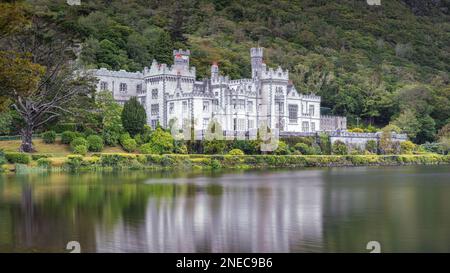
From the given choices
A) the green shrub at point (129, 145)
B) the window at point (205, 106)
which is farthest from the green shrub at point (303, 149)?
the green shrub at point (129, 145)

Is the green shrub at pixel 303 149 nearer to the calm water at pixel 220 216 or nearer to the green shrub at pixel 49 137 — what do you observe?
the green shrub at pixel 49 137

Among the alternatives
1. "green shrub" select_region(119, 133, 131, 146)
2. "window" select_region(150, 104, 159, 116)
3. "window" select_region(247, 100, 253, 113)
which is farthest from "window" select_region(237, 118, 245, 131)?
"green shrub" select_region(119, 133, 131, 146)

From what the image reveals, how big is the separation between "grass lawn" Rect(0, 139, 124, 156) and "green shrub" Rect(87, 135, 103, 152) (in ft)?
3.41

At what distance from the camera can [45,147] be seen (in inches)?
Result: 2360

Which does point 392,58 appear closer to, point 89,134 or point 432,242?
point 89,134

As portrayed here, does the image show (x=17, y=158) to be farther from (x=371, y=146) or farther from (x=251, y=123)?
(x=371, y=146)

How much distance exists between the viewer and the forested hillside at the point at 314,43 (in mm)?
90250

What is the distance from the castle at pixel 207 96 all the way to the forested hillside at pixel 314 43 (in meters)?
5.17

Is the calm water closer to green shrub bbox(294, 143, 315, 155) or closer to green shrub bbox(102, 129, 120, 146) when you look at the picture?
green shrub bbox(102, 129, 120, 146)

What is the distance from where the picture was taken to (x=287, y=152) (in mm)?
70375

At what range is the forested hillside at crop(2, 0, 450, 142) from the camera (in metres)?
90.2

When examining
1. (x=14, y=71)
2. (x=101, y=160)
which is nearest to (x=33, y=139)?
(x=101, y=160)

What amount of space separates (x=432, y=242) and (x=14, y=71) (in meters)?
21.1
